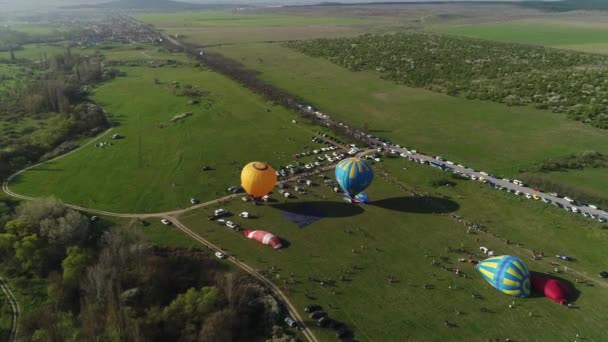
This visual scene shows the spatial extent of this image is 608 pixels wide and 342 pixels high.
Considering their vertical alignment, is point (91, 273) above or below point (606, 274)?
above

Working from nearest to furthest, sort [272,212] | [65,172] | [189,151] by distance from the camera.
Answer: [272,212] < [65,172] < [189,151]

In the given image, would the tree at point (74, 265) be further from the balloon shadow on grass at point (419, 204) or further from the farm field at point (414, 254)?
the balloon shadow on grass at point (419, 204)

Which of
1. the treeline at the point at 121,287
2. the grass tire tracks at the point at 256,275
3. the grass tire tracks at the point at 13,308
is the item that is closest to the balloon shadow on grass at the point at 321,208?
the grass tire tracks at the point at 256,275

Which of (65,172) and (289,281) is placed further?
(65,172)

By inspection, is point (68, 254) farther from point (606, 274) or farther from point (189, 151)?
point (606, 274)

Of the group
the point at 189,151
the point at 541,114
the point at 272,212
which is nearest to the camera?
the point at 272,212

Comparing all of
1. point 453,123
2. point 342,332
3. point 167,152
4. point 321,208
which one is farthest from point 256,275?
point 453,123

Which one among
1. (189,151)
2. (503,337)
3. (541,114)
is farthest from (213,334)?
(541,114)
